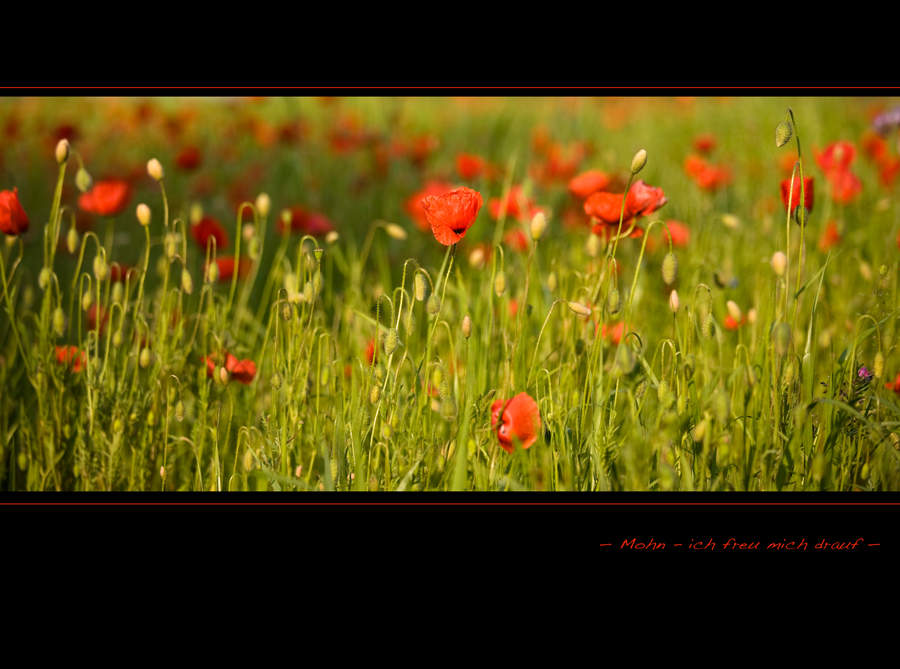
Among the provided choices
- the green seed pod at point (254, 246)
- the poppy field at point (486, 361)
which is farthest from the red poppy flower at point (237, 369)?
the green seed pod at point (254, 246)

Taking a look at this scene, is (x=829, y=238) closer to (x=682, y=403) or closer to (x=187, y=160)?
(x=682, y=403)

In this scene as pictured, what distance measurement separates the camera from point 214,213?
2701mm

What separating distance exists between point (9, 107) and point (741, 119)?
3191mm

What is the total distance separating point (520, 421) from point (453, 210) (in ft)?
0.99

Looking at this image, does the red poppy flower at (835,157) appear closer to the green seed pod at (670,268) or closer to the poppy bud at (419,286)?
the green seed pod at (670,268)

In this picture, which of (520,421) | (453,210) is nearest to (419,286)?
(453,210)

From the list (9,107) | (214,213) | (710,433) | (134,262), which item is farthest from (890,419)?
(9,107)

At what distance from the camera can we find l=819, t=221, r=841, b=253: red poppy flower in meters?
1.77

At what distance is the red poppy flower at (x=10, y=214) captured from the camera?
45.3 inches

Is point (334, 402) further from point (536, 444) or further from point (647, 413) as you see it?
point (647, 413)

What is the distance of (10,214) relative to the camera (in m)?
1.16

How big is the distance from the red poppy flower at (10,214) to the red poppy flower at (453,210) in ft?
2.25

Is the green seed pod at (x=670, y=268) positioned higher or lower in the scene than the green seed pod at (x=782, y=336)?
higher

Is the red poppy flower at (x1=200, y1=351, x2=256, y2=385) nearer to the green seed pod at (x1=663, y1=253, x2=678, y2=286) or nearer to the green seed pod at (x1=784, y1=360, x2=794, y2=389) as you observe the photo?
the green seed pod at (x1=663, y1=253, x2=678, y2=286)
